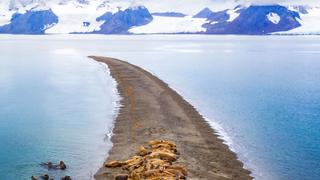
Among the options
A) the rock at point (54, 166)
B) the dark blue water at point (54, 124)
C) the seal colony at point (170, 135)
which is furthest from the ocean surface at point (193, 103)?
the seal colony at point (170, 135)

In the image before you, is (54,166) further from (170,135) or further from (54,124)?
(54,124)

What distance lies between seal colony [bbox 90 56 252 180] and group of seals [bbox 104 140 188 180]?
0.16m

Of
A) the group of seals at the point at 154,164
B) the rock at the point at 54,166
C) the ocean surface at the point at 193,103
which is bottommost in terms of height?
the ocean surface at the point at 193,103

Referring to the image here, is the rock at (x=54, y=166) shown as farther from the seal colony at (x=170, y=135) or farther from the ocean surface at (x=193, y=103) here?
the seal colony at (x=170, y=135)

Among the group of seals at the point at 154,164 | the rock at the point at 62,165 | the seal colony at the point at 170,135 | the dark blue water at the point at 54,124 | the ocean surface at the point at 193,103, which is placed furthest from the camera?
the ocean surface at the point at 193,103

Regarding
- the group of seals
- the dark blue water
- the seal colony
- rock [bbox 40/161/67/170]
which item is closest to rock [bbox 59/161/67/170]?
rock [bbox 40/161/67/170]

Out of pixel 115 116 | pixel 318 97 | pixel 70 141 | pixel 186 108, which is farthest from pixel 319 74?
pixel 70 141

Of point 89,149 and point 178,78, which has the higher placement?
point 89,149

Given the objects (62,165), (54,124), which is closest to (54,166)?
(62,165)

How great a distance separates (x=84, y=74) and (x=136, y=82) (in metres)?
23.5

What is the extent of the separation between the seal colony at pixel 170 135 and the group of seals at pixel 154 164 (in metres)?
0.16

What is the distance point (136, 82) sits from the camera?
257 feet

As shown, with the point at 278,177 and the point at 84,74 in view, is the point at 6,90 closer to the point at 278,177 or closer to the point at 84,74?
the point at 84,74

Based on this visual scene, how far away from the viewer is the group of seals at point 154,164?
95.1 ft
